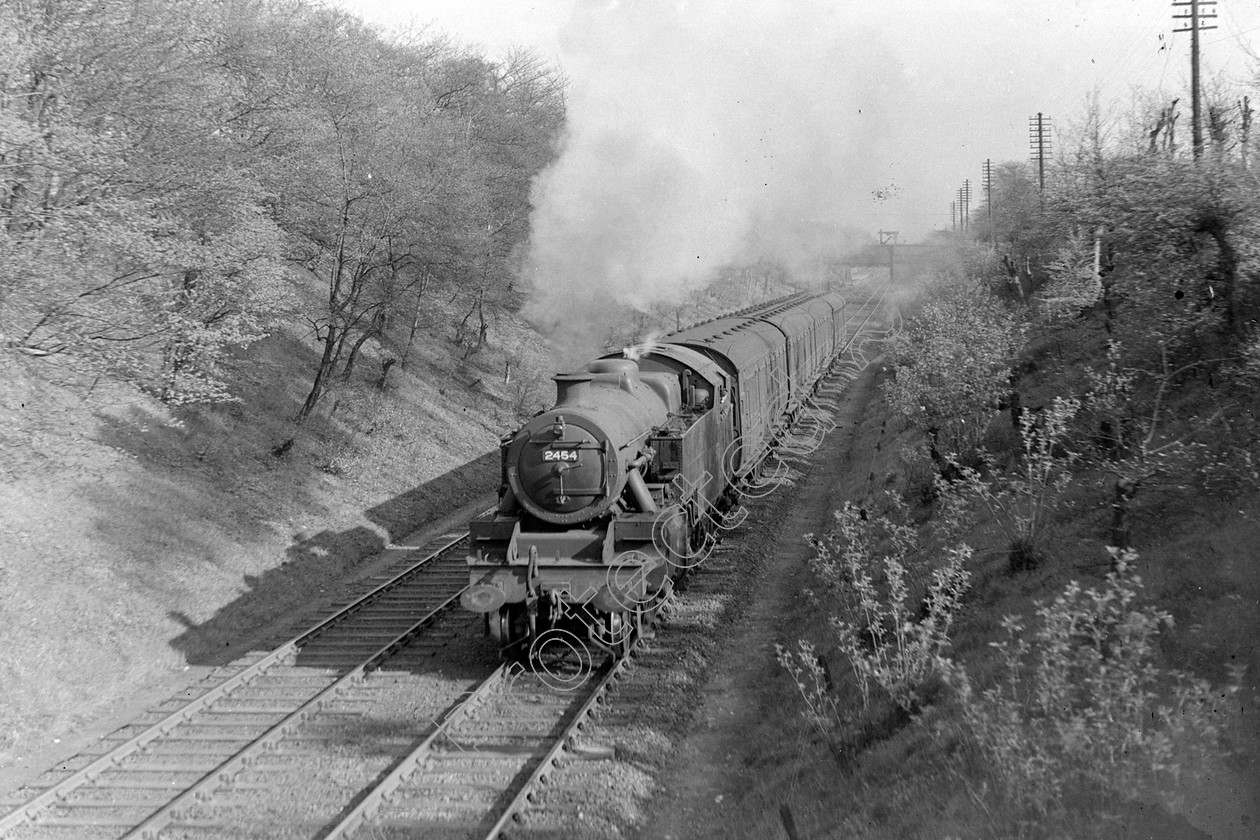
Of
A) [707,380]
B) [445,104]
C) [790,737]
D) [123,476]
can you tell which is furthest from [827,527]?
[445,104]

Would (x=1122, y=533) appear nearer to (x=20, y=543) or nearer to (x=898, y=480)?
(x=898, y=480)

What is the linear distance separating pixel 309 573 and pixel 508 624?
261 inches

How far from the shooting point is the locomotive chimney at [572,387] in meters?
12.2

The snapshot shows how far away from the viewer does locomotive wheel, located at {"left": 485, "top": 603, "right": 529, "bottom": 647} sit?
37.0 feet

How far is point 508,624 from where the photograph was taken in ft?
37.3

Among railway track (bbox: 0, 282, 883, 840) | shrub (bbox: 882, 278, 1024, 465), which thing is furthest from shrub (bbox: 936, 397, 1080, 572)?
railway track (bbox: 0, 282, 883, 840)

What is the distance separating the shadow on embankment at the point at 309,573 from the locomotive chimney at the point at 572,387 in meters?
5.67

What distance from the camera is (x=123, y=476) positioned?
17109 mm

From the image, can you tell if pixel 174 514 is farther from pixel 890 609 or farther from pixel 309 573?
pixel 890 609

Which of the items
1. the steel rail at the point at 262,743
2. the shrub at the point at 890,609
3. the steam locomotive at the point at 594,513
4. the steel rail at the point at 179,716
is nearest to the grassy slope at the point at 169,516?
the steel rail at the point at 179,716

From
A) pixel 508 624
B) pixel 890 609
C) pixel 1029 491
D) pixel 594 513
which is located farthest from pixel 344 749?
pixel 1029 491

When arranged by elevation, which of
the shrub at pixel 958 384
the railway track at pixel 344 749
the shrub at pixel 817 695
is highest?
the shrub at pixel 958 384

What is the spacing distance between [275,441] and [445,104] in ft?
60.8

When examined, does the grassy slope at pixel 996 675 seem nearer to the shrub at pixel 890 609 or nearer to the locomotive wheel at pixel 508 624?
the shrub at pixel 890 609
